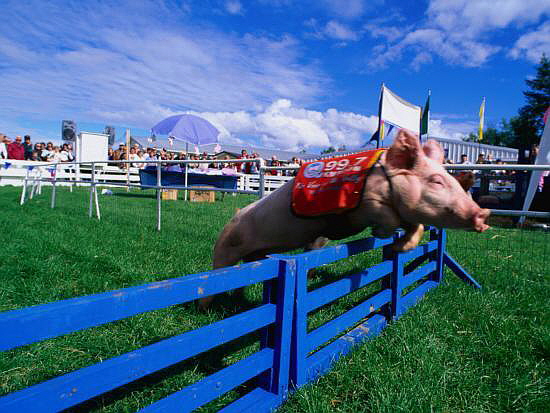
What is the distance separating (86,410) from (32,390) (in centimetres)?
104

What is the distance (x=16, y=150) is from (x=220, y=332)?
18468 millimetres

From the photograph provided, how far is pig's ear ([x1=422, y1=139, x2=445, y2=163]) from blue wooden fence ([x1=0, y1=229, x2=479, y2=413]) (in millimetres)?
688

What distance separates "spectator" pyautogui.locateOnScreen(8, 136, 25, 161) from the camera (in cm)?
1606

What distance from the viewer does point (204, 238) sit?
19.0ft

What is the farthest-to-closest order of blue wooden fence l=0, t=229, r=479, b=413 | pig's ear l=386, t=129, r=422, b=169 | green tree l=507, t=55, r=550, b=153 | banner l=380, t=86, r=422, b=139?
Result: green tree l=507, t=55, r=550, b=153
banner l=380, t=86, r=422, b=139
pig's ear l=386, t=129, r=422, b=169
blue wooden fence l=0, t=229, r=479, b=413

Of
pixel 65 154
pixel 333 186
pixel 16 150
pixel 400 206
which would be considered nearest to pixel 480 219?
pixel 400 206

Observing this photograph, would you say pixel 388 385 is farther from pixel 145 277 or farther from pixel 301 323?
pixel 145 277

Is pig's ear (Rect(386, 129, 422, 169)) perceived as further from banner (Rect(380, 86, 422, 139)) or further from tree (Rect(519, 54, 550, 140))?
tree (Rect(519, 54, 550, 140))

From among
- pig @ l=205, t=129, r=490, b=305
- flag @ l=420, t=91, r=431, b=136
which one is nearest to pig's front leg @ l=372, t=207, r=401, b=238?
pig @ l=205, t=129, r=490, b=305

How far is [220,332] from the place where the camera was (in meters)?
1.54

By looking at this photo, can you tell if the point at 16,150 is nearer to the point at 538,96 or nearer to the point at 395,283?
the point at 395,283

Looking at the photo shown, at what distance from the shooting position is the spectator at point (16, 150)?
1606cm

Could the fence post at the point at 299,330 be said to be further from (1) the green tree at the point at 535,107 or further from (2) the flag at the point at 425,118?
(1) the green tree at the point at 535,107

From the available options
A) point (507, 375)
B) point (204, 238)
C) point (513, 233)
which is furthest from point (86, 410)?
point (513, 233)
